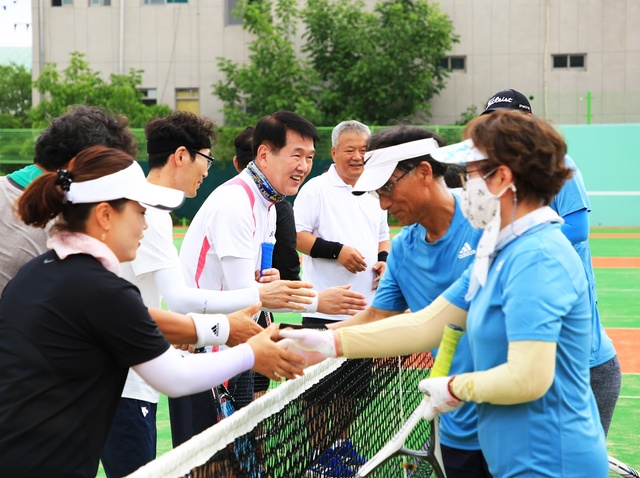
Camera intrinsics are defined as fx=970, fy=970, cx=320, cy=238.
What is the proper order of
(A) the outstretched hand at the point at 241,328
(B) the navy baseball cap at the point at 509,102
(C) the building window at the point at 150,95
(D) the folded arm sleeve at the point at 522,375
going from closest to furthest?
(D) the folded arm sleeve at the point at 522,375
(A) the outstretched hand at the point at 241,328
(B) the navy baseball cap at the point at 509,102
(C) the building window at the point at 150,95

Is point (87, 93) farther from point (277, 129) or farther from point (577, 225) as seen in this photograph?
point (577, 225)

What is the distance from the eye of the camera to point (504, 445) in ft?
A: 10.1

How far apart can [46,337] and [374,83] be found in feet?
107

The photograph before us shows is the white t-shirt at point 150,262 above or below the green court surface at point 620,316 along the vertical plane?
above

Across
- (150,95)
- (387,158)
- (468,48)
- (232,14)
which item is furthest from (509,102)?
(150,95)

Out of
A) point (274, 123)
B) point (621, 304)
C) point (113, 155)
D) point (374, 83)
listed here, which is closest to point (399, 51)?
point (374, 83)

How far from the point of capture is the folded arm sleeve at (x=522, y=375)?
9.30ft

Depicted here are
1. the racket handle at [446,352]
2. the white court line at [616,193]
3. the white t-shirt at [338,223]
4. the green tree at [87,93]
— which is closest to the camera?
the racket handle at [446,352]

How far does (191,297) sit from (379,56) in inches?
1244

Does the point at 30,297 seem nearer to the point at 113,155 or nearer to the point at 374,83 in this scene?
the point at 113,155

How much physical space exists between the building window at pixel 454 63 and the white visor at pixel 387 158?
33.1 metres

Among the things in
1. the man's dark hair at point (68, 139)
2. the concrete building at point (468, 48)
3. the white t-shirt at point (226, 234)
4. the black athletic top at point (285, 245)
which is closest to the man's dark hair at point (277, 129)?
the white t-shirt at point (226, 234)

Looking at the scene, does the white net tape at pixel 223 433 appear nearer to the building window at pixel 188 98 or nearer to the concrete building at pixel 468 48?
the concrete building at pixel 468 48

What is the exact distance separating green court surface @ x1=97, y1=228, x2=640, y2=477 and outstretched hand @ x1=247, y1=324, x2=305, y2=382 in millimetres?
3219
